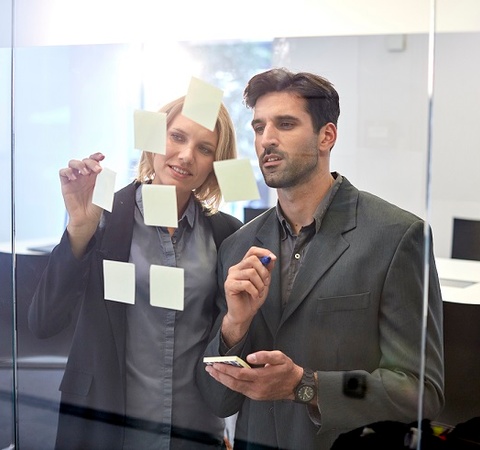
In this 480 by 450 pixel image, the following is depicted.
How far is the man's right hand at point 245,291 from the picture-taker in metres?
1.85

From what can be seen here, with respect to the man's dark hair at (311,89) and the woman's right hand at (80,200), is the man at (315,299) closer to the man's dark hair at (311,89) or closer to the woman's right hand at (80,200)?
the man's dark hair at (311,89)

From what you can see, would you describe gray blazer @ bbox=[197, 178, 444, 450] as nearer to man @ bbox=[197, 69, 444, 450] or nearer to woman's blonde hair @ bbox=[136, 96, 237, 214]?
man @ bbox=[197, 69, 444, 450]

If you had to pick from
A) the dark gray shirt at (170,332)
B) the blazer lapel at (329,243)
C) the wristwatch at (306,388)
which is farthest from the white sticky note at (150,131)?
the wristwatch at (306,388)

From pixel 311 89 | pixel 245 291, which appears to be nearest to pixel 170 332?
pixel 245 291

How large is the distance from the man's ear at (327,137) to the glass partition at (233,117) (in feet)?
0.06

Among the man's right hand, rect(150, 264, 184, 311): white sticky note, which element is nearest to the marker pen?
the man's right hand

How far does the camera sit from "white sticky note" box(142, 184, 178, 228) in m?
2.00

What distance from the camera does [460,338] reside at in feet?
5.50

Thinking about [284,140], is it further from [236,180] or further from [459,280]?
[459,280]

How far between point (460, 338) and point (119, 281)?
869mm

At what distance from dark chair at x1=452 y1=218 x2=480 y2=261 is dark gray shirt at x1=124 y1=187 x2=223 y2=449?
596mm

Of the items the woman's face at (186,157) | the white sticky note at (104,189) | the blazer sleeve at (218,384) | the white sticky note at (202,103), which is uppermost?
the white sticky note at (202,103)

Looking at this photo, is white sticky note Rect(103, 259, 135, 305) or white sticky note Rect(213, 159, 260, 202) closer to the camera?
white sticky note Rect(213, 159, 260, 202)

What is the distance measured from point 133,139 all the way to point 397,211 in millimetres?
703
